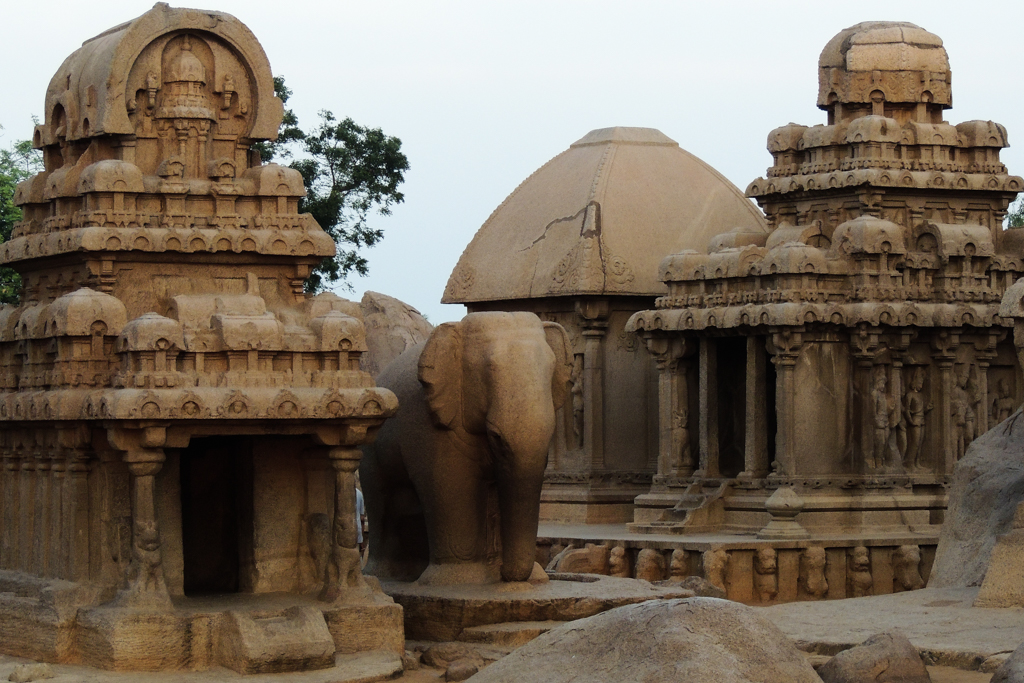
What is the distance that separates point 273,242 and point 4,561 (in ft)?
10.2

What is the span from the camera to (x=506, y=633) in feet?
50.2

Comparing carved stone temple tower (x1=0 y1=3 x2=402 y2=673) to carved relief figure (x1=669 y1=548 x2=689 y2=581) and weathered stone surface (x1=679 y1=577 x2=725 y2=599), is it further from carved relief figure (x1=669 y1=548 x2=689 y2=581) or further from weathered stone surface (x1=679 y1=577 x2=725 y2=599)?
carved relief figure (x1=669 y1=548 x2=689 y2=581)

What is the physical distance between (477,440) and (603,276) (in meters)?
9.13

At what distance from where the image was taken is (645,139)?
27531mm

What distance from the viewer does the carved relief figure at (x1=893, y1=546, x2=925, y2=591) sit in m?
21.7

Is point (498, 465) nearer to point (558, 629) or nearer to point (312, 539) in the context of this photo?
point (312, 539)

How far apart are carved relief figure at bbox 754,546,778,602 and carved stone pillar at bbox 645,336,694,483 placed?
8.82 ft

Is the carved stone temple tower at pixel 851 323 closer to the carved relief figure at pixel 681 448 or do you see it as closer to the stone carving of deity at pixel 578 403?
the carved relief figure at pixel 681 448

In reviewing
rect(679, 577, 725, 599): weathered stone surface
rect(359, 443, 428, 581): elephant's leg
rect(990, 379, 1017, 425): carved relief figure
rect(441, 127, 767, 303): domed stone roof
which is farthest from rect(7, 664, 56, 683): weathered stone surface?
rect(990, 379, 1017, 425): carved relief figure

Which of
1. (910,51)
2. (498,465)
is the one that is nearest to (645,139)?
(910,51)

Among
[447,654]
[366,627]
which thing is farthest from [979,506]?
[366,627]

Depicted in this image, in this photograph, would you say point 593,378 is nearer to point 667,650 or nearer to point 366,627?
point 366,627

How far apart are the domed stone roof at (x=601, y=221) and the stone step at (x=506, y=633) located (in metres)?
10.3

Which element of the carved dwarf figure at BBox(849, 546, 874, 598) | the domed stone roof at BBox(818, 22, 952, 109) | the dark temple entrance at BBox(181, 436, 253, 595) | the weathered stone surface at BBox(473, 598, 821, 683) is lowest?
the carved dwarf figure at BBox(849, 546, 874, 598)
